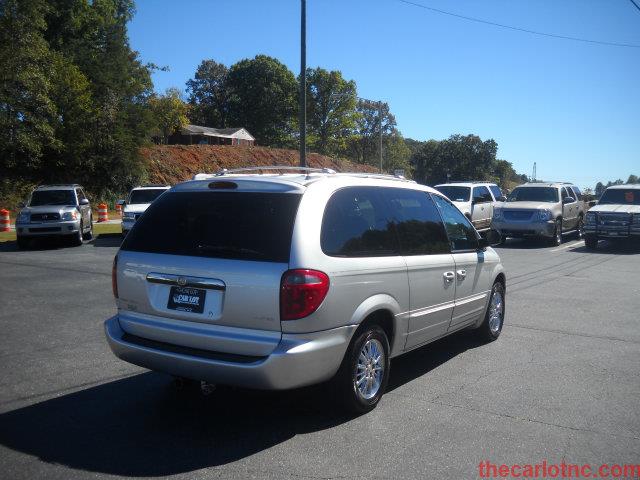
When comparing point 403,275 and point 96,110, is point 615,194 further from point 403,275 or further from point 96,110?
point 96,110

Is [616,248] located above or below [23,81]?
below

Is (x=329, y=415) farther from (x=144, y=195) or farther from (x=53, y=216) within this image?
(x=144, y=195)

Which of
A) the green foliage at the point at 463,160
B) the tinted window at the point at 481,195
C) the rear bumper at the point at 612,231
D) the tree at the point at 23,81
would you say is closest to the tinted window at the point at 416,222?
the rear bumper at the point at 612,231

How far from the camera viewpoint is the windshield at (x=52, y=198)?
1909 cm

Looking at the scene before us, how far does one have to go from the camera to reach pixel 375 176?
5531 mm

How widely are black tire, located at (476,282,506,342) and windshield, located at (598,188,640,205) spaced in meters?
14.6

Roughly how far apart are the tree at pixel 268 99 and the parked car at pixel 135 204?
2261 inches

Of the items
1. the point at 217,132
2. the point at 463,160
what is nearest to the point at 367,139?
the point at 463,160

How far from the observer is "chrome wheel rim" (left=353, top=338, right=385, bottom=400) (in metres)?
4.73

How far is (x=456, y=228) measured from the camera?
6.44 m

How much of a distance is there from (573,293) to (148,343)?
8.74 m

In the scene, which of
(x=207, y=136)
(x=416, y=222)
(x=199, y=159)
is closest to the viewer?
(x=416, y=222)

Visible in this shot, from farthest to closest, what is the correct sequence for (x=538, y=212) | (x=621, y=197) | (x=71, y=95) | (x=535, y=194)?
(x=71, y=95), (x=535, y=194), (x=621, y=197), (x=538, y=212)

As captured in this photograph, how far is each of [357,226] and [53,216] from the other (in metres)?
15.7
